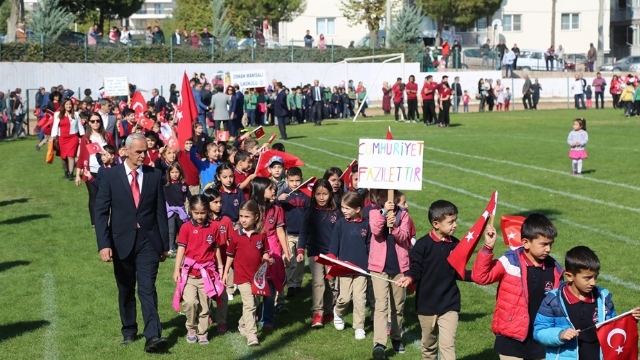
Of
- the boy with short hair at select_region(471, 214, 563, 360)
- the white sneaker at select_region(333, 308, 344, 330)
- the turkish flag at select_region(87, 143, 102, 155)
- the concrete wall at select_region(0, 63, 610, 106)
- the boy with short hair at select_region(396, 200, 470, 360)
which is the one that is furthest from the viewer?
the concrete wall at select_region(0, 63, 610, 106)

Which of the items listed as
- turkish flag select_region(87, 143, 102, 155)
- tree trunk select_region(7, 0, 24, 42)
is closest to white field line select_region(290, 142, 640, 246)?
turkish flag select_region(87, 143, 102, 155)

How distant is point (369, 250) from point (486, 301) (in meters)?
2.50

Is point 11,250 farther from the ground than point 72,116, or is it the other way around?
point 72,116

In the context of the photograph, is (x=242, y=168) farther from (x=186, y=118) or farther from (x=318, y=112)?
(x=318, y=112)

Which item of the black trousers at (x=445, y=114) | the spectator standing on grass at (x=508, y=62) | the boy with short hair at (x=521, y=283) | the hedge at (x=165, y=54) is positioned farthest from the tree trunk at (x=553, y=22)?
the boy with short hair at (x=521, y=283)

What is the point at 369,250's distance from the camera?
381 inches

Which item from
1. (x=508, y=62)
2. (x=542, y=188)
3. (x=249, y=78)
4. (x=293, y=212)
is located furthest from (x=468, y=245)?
(x=508, y=62)

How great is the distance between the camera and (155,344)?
962cm

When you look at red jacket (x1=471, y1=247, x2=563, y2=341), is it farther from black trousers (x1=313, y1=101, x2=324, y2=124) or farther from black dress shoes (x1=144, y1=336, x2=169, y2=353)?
black trousers (x1=313, y1=101, x2=324, y2=124)

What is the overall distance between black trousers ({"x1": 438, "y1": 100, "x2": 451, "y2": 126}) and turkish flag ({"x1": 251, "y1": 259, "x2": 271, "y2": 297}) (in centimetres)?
2657

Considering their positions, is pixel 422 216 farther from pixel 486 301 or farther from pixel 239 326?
pixel 239 326

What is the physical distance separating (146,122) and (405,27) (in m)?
38.6

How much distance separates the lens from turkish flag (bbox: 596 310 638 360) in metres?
6.21

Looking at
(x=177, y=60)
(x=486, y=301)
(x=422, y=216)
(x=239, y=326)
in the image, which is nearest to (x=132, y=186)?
(x=239, y=326)
